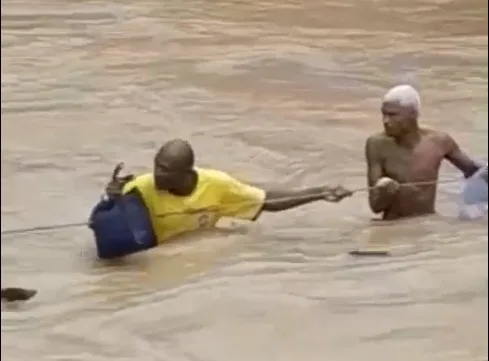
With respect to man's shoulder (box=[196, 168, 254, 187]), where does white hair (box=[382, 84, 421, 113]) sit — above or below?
above

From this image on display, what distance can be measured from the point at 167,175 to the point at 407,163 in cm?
23

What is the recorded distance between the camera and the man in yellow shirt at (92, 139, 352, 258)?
42.0 inches

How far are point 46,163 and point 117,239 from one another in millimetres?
229

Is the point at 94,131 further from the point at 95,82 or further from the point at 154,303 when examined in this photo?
the point at 154,303

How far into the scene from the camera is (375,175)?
1134 millimetres

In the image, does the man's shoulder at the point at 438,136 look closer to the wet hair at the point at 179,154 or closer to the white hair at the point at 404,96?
the white hair at the point at 404,96

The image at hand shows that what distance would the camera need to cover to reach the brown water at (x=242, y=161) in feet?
3.38

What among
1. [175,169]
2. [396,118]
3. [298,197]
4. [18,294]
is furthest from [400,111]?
[18,294]

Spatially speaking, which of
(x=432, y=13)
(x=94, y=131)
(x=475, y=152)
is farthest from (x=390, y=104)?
(x=94, y=131)

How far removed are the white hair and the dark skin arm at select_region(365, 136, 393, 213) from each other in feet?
0.17

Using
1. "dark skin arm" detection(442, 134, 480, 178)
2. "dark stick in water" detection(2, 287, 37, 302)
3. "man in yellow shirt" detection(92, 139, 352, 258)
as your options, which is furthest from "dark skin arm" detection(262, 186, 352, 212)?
"dark stick in water" detection(2, 287, 37, 302)

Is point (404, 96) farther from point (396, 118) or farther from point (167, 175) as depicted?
point (167, 175)

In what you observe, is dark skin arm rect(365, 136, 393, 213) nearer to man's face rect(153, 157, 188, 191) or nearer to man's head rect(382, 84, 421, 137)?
man's head rect(382, 84, 421, 137)

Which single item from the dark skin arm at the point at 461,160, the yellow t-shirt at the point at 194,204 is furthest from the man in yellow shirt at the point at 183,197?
the dark skin arm at the point at 461,160
